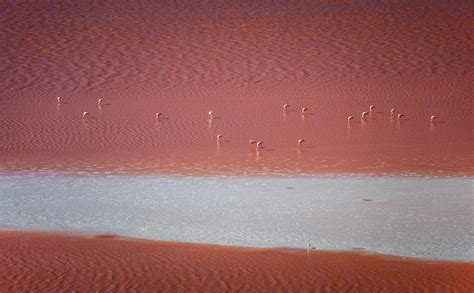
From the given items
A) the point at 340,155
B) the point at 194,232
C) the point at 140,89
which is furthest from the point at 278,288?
the point at 140,89

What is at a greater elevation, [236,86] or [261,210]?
[236,86]

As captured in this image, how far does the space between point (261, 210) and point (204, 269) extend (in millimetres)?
2618

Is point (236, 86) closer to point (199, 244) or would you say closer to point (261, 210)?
point (261, 210)

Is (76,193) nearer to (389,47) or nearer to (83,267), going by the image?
(83,267)

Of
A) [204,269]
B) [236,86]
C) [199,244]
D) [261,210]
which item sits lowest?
[204,269]

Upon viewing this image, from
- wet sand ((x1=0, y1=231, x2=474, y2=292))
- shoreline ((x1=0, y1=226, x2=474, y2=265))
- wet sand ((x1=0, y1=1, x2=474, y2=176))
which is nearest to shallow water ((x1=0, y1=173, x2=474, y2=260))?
shoreline ((x1=0, y1=226, x2=474, y2=265))

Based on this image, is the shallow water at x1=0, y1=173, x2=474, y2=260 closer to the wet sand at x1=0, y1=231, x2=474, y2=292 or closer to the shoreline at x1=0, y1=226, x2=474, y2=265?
the shoreline at x1=0, y1=226, x2=474, y2=265

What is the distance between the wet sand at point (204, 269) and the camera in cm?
744

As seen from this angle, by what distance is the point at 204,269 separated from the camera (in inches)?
313

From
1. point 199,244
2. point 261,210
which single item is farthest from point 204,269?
point 261,210

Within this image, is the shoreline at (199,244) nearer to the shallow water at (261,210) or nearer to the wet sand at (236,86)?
the shallow water at (261,210)

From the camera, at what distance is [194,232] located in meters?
9.44

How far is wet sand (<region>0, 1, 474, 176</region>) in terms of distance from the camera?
1512cm

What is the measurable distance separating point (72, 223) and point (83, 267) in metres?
1.91
